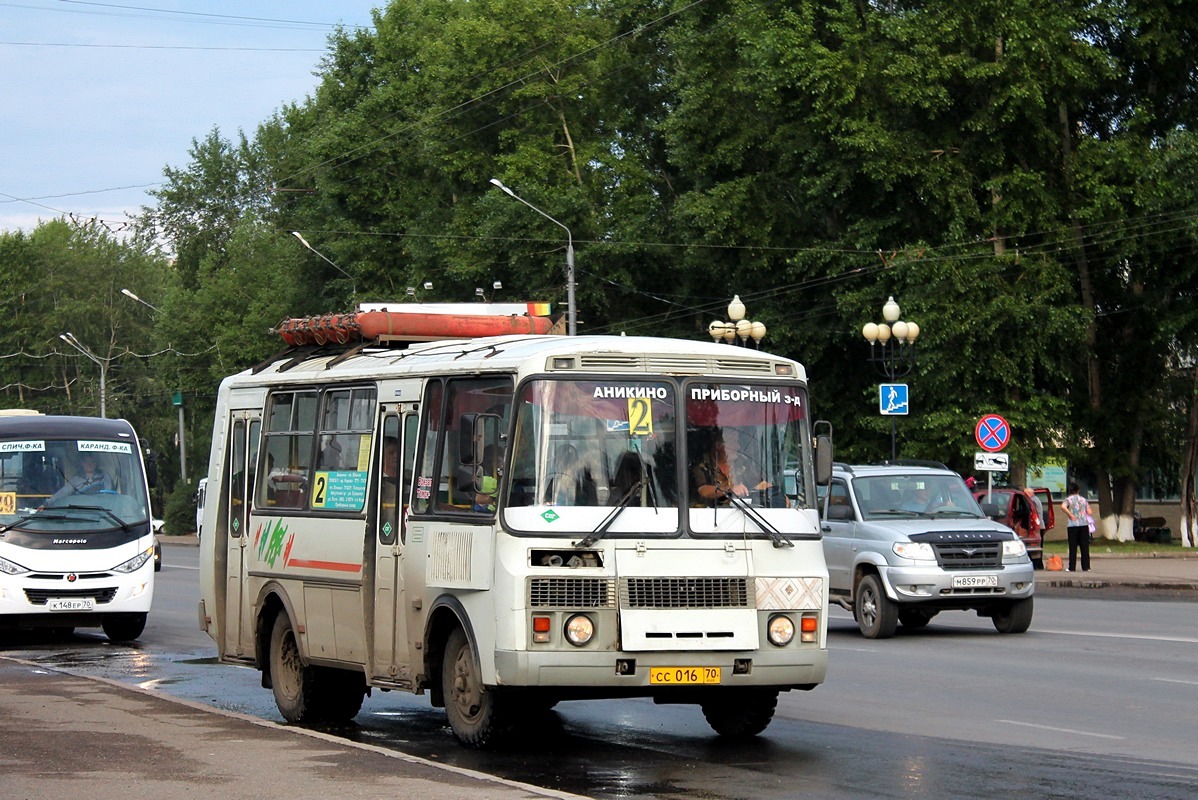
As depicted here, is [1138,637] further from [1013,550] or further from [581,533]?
[581,533]

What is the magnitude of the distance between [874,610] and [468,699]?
10.5m

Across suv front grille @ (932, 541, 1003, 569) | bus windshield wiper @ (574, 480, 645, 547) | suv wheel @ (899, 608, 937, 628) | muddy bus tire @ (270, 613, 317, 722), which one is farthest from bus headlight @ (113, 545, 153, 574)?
bus windshield wiper @ (574, 480, 645, 547)

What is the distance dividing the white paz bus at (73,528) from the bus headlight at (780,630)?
12.5 meters

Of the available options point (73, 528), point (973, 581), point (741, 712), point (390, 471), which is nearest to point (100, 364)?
point (73, 528)

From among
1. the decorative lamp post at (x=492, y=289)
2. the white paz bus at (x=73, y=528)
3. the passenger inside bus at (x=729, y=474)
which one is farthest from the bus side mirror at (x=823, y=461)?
the decorative lamp post at (x=492, y=289)

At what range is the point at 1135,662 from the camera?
56.5 ft

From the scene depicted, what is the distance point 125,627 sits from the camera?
22234 millimetres

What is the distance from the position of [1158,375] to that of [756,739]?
38.8 m

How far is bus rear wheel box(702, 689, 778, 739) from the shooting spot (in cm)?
1203

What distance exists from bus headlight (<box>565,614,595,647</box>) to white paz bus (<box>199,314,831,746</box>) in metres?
0.01

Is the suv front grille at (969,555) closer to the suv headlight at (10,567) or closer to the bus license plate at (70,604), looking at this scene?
the bus license plate at (70,604)

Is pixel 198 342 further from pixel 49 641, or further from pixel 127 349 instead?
pixel 49 641

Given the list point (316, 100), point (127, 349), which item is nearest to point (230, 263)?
point (127, 349)

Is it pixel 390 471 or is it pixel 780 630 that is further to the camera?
pixel 390 471
